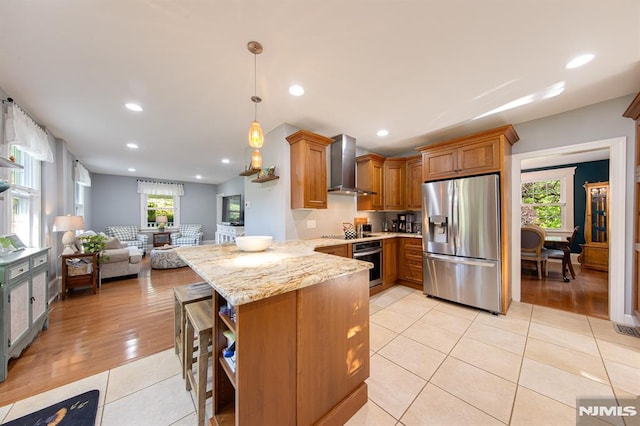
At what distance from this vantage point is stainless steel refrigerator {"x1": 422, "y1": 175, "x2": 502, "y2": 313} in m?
2.75

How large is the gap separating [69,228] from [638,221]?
752cm

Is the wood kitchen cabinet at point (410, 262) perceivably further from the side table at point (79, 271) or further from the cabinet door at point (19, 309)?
the side table at point (79, 271)

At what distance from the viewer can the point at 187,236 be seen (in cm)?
780

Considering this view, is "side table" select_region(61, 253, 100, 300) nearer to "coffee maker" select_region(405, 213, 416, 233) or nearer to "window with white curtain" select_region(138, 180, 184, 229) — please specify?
"window with white curtain" select_region(138, 180, 184, 229)

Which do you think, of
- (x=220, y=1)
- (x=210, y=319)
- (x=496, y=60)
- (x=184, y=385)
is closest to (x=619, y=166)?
(x=496, y=60)

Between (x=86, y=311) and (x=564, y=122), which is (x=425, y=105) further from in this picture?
(x=86, y=311)

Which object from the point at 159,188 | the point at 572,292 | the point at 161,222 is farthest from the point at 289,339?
the point at 159,188

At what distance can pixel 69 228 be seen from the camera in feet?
11.5

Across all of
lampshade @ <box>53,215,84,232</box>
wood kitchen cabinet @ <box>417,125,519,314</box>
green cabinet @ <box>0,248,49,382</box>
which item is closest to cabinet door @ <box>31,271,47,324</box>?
green cabinet @ <box>0,248,49,382</box>

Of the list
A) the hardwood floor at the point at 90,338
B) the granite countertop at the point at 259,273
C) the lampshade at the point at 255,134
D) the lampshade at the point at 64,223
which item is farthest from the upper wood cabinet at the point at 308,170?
the lampshade at the point at 64,223

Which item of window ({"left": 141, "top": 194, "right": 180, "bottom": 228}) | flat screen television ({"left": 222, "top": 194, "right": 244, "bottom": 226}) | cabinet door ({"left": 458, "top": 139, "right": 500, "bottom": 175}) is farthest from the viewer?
window ({"left": 141, "top": 194, "right": 180, "bottom": 228})

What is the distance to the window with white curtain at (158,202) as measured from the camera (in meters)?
7.76

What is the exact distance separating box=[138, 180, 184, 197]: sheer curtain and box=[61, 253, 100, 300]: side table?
15.8 ft

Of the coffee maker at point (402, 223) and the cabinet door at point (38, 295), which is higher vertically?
the coffee maker at point (402, 223)
